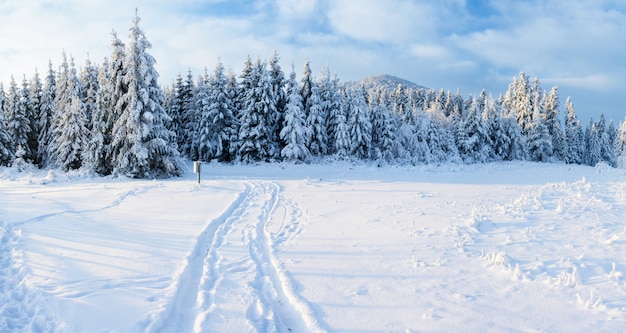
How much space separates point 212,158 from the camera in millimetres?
A: 36781

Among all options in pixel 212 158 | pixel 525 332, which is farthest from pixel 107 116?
pixel 525 332

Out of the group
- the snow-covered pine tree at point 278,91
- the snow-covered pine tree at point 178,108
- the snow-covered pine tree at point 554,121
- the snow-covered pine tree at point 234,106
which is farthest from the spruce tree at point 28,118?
the snow-covered pine tree at point 554,121

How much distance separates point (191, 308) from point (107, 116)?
23.8 m

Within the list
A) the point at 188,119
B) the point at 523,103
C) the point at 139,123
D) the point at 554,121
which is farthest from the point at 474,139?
the point at 139,123

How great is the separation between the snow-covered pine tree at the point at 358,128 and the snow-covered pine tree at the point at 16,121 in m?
34.3

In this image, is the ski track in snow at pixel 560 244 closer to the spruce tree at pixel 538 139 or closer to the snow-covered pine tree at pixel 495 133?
the snow-covered pine tree at pixel 495 133

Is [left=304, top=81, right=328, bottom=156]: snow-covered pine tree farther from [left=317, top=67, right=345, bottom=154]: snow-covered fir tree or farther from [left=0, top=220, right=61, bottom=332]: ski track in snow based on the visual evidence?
[left=0, top=220, right=61, bottom=332]: ski track in snow

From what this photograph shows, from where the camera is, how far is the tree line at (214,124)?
2298cm

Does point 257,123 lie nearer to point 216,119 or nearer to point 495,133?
point 216,119

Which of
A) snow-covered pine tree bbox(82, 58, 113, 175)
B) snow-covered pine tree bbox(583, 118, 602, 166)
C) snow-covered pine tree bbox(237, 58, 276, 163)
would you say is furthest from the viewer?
snow-covered pine tree bbox(583, 118, 602, 166)

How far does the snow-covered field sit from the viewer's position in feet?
15.7

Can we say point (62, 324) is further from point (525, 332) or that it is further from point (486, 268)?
point (486, 268)

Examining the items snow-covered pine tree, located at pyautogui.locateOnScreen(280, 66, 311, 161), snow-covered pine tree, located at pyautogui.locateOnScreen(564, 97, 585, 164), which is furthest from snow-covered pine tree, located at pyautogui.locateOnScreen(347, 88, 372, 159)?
snow-covered pine tree, located at pyautogui.locateOnScreen(564, 97, 585, 164)

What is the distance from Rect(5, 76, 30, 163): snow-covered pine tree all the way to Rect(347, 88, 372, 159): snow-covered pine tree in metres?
34.3
